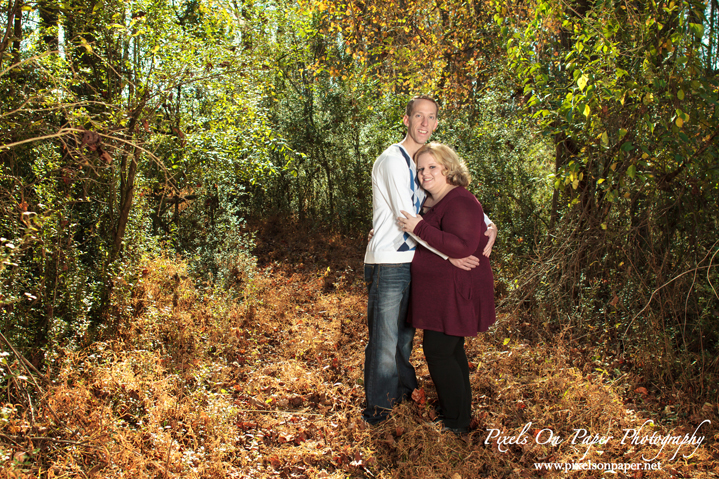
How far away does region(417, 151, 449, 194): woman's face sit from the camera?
330 centimetres

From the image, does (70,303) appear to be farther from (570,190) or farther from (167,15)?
(570,190)

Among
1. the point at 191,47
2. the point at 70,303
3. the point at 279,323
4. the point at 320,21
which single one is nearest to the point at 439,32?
the point at 320,21

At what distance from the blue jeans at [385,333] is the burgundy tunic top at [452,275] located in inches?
5.2

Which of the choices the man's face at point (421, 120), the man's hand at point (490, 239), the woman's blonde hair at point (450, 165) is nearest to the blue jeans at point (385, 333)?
the man's hand at point (490, 239)

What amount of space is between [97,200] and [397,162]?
311 cm

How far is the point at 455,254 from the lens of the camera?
Answer: 319cm

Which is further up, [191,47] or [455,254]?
[191,47]

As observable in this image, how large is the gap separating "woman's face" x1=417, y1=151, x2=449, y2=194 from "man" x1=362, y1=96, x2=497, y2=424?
0.06m

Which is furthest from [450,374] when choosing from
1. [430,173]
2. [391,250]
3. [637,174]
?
[637,174]

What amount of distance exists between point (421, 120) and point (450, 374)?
1.77m

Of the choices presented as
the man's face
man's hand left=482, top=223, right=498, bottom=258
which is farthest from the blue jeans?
the man's face

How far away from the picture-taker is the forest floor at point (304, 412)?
3.14 metres

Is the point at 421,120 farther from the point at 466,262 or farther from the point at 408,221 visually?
the point at 466,262

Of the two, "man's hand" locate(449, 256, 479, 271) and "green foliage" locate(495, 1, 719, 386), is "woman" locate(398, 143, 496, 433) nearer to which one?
"man's hand" locate(449, 256, 479, 271)
